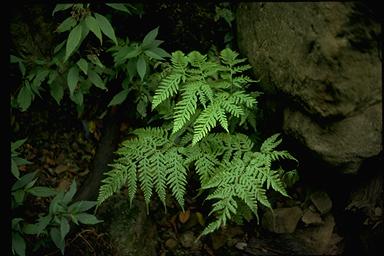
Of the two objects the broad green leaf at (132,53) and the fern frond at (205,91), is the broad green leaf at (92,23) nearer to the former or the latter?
the broad green leaf at (132,53)

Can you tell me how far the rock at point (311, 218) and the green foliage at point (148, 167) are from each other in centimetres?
127

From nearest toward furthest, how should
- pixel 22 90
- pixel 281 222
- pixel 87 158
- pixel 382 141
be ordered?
pixel 382 141 → pixel 22 90 → pixel 281 222 → pixel 87 158

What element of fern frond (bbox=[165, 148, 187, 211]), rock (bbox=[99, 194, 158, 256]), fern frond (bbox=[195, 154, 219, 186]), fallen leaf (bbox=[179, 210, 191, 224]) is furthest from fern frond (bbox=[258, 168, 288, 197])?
rock (bbox=[99, 194, 158, 256])

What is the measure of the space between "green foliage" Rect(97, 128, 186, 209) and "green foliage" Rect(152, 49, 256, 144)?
0.84ft

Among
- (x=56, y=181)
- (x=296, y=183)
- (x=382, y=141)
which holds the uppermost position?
(x=382, y=141)

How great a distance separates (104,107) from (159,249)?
4.99 feet

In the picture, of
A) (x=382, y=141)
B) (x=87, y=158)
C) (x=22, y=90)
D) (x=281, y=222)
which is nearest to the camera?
(x=382, y=141)

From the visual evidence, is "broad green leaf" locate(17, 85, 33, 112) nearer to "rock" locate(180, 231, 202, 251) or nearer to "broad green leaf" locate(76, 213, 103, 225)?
"broad green leaf" locate(76, 213, 103, 225)

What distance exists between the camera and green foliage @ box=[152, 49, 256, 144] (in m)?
3.16

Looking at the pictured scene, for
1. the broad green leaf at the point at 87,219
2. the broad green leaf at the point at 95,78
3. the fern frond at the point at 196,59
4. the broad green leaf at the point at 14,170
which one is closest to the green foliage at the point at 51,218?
the broad green leaf at the point at 87,219

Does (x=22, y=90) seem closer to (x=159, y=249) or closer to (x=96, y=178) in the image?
(x=96, y=178)

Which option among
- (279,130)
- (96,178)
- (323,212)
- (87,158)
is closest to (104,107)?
(87,158)

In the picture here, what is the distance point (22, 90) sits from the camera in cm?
359

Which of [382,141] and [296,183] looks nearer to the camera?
[382,141]
